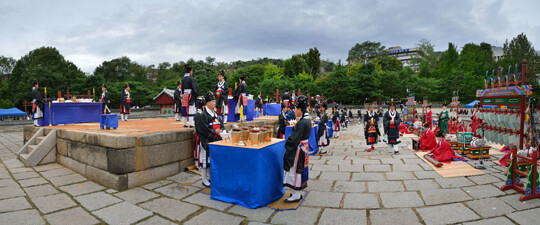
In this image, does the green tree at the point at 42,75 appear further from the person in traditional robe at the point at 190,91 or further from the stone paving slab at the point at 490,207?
the stone paving slab at the point at 490,207

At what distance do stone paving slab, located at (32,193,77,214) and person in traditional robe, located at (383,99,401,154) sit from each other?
7766mm

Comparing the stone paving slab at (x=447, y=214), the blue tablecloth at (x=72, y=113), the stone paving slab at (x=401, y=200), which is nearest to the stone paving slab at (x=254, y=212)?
the stone paving slab at (x=401, y=200)

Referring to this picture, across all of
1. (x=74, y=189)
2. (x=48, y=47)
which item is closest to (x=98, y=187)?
(x=74, y=189)

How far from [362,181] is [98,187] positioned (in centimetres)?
486

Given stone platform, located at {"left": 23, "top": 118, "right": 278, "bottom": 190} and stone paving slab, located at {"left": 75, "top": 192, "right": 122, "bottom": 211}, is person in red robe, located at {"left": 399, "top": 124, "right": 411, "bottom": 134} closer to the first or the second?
stone platform, located at {"left": 23, "top": 118, "right": 278, "bottom": 190}

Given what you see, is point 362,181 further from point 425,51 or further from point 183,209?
point 425,51

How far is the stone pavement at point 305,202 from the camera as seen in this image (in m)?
3.38

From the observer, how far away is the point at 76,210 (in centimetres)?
367

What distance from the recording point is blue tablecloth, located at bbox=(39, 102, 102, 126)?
7633 millimetres

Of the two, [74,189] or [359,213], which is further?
[74,189]

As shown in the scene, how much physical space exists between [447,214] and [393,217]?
0.74 metres

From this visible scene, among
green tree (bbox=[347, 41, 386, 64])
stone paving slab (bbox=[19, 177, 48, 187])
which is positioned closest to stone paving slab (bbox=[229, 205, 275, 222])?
stone paving slab (bbox=[19, 177, 48, 187])

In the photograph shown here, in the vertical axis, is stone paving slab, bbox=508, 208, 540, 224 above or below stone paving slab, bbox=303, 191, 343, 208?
above

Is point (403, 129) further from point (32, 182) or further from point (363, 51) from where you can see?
point (363, 51)
